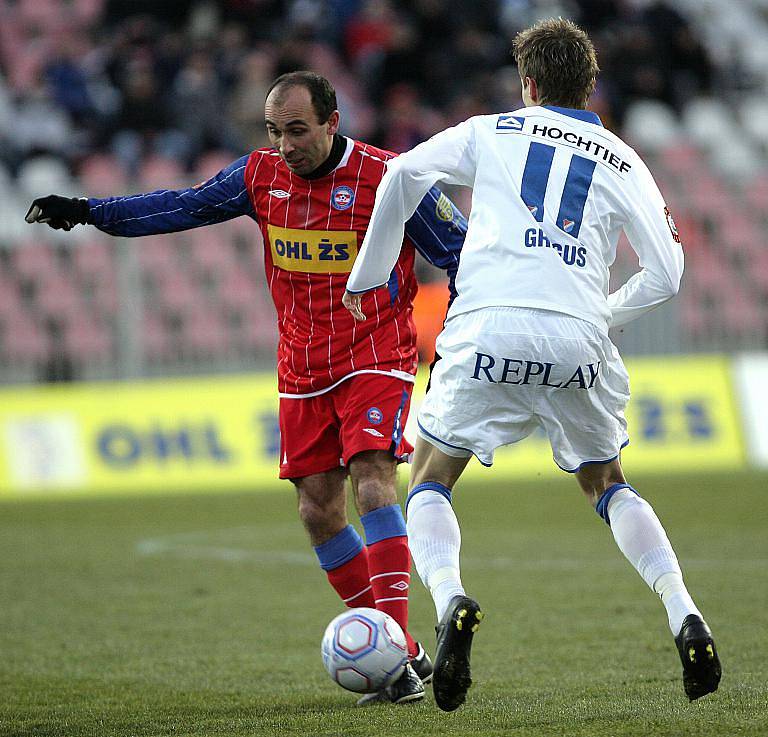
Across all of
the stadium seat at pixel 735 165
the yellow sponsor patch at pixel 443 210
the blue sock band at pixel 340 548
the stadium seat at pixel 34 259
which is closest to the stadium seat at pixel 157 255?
the stadium seat at pixel 34 259

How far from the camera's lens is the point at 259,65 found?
637 inches

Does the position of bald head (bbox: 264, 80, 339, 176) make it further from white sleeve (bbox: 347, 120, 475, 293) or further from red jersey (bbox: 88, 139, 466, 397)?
white sleeve (bbox: 347, 120, 475, 293)

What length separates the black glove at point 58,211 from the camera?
16.7 feet

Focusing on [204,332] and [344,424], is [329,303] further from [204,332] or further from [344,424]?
[204,332]

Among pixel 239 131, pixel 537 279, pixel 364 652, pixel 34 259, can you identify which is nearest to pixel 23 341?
pixel 34 259

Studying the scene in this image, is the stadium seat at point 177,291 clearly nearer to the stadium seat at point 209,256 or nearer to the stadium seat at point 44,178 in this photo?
the stadium seat at point 209,256

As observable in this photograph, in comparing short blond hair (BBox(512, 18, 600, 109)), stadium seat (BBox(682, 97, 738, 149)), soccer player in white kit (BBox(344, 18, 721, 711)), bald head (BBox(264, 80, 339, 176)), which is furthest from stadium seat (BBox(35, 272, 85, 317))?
short blond hair (BBox(512, 18, 600, 109))

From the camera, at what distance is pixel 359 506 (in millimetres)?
5031

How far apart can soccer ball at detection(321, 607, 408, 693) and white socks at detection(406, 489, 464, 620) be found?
329 mm

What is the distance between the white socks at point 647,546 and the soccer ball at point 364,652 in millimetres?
813

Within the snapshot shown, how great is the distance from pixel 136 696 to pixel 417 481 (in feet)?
4.48

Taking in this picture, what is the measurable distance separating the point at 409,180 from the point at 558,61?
0.58 metres

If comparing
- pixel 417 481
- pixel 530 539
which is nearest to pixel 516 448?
pixel 530 539

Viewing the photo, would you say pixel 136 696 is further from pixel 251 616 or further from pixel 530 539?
pixel 530 539
